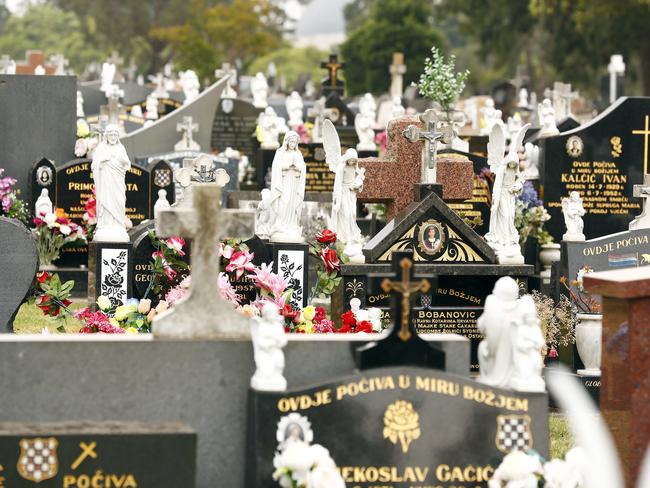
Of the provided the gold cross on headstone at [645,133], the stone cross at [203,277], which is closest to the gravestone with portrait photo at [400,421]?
the stone cross at [203,277]

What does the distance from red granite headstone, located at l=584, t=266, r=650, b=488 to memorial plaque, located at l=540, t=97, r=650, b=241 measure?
10549mm

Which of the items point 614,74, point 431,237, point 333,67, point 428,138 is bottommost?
point 431,237

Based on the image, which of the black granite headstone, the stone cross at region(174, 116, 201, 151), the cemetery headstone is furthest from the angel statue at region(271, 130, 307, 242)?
the stone cross at region(174, 116, 201, 151)

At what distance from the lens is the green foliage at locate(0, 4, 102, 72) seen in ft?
276

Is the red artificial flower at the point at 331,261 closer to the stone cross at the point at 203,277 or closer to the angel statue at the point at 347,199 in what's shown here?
the angel statue at the point at 347,199

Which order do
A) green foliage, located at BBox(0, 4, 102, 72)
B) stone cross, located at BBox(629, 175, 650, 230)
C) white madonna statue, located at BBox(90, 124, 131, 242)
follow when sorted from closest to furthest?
stone cross, located at BBox(629, 175, 650, 230) < white madonna statue, located at BBox(90, 124, 131, 242) < green foliage, located at BBox(0, 4, 102, 72)

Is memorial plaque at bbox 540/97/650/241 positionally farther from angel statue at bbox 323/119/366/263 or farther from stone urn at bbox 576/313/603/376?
stone urn at bbox 576/313/603/376

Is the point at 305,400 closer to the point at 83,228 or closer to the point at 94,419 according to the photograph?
the point at 94,419

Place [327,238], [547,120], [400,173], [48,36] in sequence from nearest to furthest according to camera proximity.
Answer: [327,238]
[400,173]
[547,120]
[48,36]

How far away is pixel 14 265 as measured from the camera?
1278 centimetres

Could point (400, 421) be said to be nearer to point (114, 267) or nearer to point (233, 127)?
point (114, 267)

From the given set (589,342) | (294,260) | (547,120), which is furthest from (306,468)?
(547,120)

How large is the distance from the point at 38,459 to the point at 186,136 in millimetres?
Answer: 15914

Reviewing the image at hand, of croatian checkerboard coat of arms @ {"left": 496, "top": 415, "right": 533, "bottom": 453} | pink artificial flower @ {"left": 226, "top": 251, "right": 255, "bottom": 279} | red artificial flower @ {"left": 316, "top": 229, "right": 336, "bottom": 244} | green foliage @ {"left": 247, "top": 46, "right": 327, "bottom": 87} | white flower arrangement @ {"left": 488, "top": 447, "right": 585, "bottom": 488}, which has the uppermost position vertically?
green foliage @ {"left": 247, "top": 46, "right": 327, "bottom": 87}
